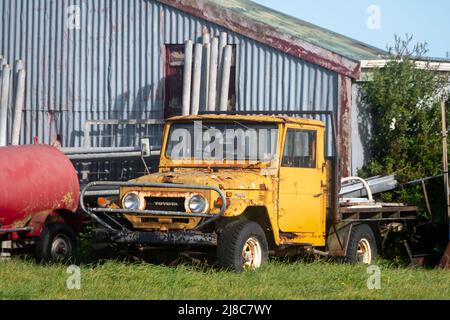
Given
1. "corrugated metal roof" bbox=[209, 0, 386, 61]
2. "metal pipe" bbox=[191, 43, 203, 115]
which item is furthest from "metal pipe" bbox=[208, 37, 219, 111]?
"corrugated metal roof" bbox=[209, 0, 386, 61]

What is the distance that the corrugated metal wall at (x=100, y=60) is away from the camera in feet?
60.5

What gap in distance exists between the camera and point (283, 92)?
18109mm

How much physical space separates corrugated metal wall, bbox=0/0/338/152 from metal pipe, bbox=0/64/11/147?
2.12 feet

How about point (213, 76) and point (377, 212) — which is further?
point (213, 76)

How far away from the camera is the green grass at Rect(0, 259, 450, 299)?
10.5m

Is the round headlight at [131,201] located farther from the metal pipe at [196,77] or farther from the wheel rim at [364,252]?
the metal pipe at [196,77]

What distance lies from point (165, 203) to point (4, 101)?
25.3 feet

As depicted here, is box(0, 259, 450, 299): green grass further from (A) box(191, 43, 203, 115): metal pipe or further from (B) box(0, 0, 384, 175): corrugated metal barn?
(A) box(191, 43, 203, 115): metal pipe

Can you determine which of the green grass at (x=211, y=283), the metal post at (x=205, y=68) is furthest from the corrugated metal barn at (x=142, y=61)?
the green grass at (x=211, y=283)

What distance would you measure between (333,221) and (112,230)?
3.19 meters

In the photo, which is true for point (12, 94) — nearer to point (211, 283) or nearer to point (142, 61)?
point (142, 61)

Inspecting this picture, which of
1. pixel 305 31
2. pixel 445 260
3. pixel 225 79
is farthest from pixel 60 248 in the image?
pixel 305 31

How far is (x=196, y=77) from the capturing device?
60.0 ft
